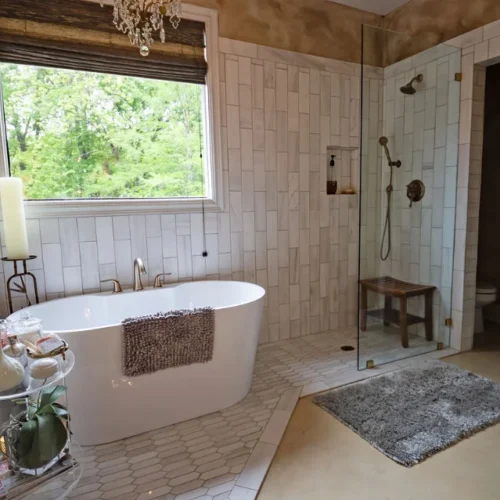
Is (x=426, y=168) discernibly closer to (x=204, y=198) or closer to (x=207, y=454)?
(x=204, y=198)

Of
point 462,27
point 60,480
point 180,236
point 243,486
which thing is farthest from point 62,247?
point 462,27

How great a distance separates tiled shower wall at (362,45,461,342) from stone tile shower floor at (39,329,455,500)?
1.16 m

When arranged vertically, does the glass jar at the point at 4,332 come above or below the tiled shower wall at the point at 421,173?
below

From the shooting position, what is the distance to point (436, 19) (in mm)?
3131

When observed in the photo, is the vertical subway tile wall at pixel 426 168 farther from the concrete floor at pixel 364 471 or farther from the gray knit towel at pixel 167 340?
the gray knit towel at pixel 167 340

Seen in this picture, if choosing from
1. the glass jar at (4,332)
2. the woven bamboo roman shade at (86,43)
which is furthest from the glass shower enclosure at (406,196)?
the glass jar at (4,332)

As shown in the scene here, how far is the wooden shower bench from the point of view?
3102 millimetres

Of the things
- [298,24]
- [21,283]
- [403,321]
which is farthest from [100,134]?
[403,321]

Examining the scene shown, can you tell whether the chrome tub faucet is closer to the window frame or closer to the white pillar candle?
the window frame

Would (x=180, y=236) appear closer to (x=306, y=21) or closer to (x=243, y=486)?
(x=243, y=486)

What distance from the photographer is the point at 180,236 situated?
9.61 ft

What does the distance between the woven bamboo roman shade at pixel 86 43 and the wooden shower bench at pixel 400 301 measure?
2287mm

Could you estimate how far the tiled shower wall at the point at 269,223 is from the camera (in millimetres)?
2670

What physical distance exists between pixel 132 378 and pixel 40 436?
1.81 ft
